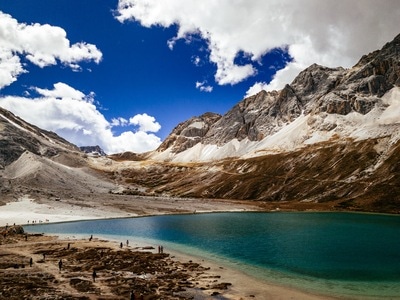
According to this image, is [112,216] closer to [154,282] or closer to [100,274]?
[100,274]

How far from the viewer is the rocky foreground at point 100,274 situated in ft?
135

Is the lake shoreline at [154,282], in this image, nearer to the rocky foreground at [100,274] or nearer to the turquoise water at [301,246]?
the rocky foreground at [100,274]

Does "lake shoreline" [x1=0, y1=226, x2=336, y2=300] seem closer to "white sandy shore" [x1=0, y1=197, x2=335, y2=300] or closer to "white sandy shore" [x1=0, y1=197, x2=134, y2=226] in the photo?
"white sandy shore" [x1=0, y1=197, x2=335, y2=300]

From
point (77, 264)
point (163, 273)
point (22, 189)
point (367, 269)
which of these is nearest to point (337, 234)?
point (367, 269)

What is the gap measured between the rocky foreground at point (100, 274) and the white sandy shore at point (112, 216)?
79.8 inches

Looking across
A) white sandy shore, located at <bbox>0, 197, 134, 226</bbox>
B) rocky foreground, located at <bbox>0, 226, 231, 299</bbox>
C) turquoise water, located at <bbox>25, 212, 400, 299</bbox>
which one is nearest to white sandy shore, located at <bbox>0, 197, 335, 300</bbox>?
white sandy shore, located at <bbox>0, 197, 134, 226</bbox>

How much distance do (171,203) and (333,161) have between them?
307 ft

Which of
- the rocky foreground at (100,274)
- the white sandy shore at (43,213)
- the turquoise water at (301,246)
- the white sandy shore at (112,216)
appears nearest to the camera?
the rocky foreground at (100,274)

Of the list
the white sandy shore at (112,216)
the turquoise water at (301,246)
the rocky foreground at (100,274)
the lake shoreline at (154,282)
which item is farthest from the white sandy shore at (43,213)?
the rocky foreground at (100,274)

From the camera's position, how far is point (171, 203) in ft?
611

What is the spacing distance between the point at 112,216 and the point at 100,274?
9080cm

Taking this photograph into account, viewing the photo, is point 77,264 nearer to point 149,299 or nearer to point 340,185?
point 149,299

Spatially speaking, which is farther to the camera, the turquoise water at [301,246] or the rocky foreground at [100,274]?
the turquoise water at [301,246]

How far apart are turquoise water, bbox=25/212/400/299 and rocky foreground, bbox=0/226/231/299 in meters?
10.1
